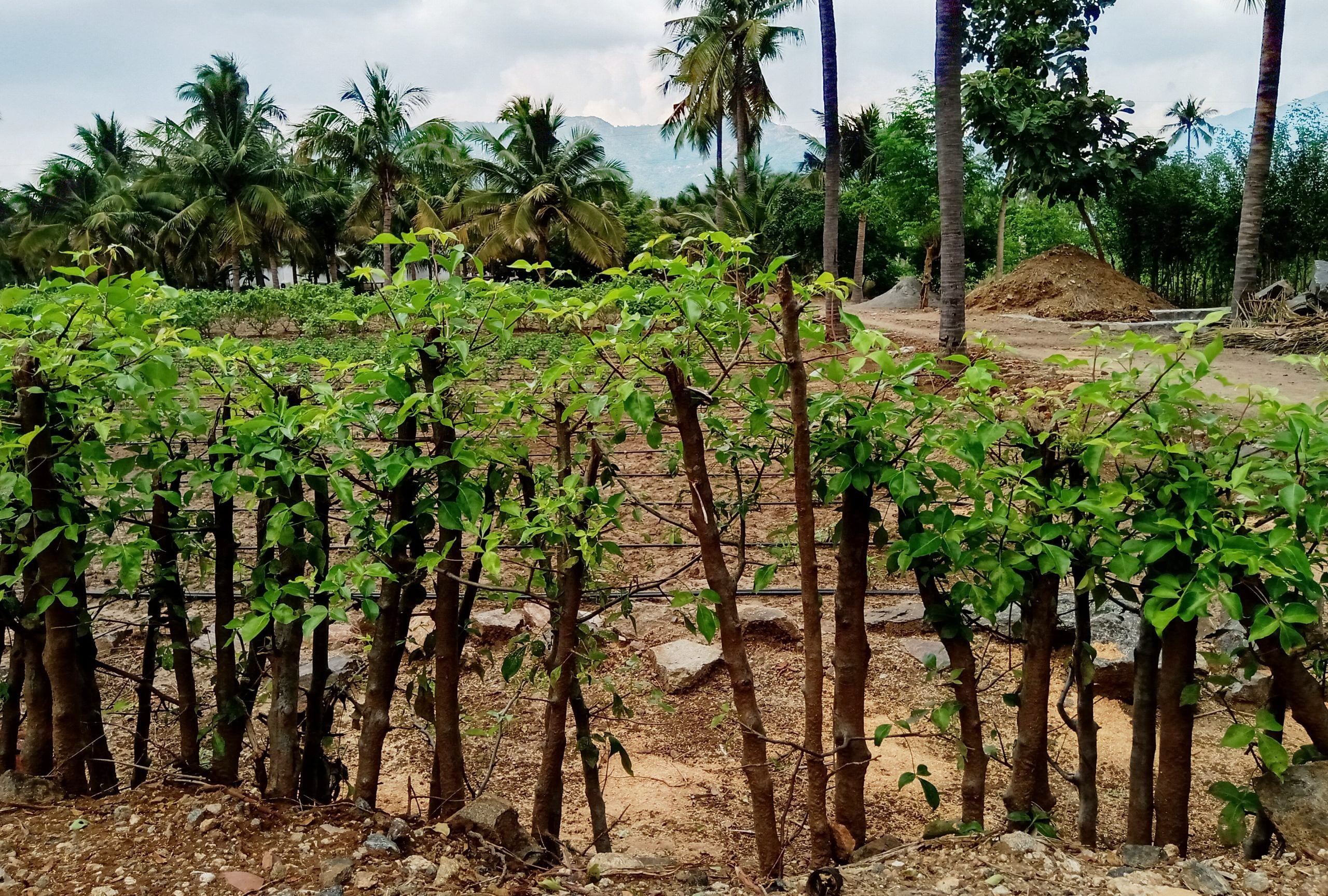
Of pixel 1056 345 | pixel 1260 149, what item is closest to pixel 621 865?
pixel 1056 345

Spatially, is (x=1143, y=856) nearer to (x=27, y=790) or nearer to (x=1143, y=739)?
(x=1143, y=739)

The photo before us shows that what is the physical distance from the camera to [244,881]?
1700mm

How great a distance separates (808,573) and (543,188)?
2581 centimetres

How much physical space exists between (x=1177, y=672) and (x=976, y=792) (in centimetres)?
48

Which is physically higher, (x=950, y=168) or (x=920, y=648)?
(x=950, y=168)

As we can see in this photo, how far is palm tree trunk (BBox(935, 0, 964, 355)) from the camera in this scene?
982cm

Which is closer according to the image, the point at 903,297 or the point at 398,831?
the point at 398,831

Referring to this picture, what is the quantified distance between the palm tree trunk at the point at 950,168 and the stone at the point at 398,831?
27.7 ft

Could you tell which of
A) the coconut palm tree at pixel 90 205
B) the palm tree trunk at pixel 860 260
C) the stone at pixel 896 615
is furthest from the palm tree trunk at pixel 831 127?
the coconut palm tree at pixel 90 205

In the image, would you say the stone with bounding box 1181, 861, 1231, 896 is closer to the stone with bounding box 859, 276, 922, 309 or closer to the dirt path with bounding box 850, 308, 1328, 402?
the dirt path with bounding box 850, 308, 1328, 402

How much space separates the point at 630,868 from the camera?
188 cm

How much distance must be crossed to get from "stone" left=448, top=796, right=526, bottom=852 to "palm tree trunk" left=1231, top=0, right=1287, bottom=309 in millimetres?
13373

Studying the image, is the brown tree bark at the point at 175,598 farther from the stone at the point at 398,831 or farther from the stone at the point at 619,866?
the stone at the point at 619,866

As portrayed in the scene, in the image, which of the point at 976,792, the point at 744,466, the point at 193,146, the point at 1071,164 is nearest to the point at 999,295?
the point at 1071,164
